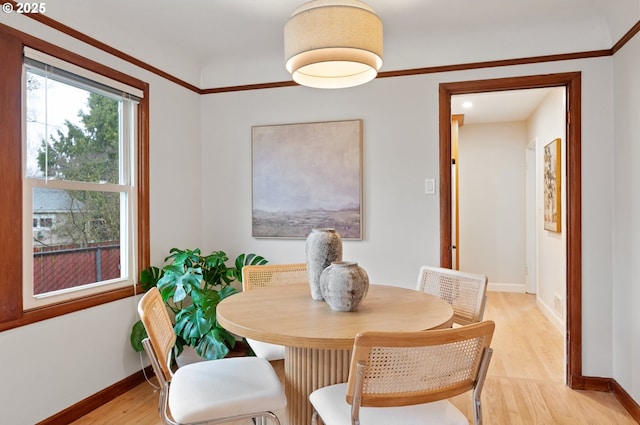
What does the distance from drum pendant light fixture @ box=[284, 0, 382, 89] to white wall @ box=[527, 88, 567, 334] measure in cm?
262

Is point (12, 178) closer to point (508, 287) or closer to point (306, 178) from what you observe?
point (306, 178)

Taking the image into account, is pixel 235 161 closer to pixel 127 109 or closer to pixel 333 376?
pixel 127 109

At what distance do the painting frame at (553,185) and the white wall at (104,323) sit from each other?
135 inches

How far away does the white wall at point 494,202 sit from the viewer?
19.0ft

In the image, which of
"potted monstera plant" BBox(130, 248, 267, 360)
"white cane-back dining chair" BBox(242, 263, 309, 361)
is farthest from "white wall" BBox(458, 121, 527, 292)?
"potted monstera plant" BBox(130, 248, 267, 360)

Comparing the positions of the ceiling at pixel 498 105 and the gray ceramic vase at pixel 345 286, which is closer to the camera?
the gray ceramic vase at pixel 345 286

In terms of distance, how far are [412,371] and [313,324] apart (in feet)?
1.29

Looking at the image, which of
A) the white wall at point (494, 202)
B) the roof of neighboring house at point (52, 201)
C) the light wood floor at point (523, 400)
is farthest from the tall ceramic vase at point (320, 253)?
the white wall at point (494, 202)

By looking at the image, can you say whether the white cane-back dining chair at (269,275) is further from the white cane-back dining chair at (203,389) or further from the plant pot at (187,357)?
the plant pot at (187,357)

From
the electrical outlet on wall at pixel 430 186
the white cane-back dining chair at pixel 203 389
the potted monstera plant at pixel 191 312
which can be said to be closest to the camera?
the white cane-back dining chair at pixel 203 389

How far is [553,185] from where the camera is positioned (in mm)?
4348

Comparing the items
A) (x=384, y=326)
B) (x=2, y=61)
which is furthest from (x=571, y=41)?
(x=2, y=61)

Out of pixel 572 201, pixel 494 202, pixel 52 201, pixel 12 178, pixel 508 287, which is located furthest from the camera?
pixel 494 202


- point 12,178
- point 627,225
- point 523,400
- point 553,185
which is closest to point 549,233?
point 553,185
